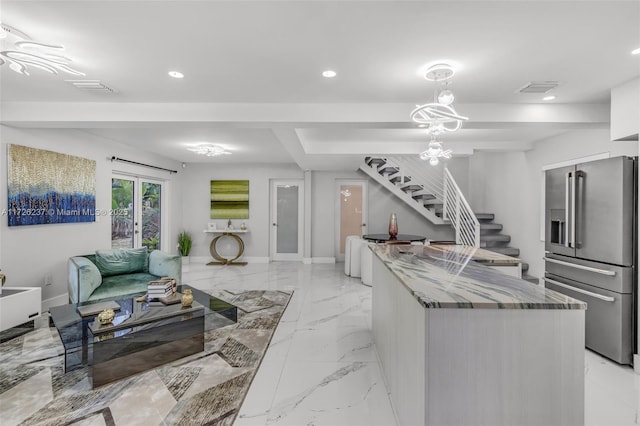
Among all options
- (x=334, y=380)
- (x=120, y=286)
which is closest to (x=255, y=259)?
(x=120, y=286)

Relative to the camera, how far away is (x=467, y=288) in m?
1.55

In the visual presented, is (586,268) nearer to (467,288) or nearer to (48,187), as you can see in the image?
(467,288)

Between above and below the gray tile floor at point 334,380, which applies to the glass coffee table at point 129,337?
above

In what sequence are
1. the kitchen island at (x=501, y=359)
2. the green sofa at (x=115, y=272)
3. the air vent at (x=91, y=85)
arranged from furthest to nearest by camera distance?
the green sofa at (x=115, y=272) < the air vent at (x=91, y=85) < the kitchen island at (x=501, y=359)

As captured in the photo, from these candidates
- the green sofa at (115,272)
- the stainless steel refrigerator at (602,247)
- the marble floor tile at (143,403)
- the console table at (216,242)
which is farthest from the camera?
the console table at (216,242)

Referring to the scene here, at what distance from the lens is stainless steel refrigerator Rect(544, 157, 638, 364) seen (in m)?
2.60

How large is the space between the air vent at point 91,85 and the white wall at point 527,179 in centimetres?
Result: 550

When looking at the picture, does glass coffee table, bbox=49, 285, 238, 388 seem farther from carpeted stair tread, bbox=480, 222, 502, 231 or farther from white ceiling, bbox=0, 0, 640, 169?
carpeted stair tread, bbox=480, 222, 502, 231

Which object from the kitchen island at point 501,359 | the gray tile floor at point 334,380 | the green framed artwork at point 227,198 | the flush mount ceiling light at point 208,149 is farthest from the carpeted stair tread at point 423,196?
the kitchen island at point 501,359

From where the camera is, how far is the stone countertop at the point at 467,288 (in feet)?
4.27

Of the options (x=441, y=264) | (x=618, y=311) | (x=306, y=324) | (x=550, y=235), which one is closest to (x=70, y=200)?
(x=306, y=324)

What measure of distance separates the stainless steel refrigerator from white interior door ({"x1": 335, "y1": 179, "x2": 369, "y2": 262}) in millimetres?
4505

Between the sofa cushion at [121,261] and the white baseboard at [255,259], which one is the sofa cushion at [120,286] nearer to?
the sofa cushion at [121,261]

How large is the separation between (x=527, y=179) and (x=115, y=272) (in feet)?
21.4
